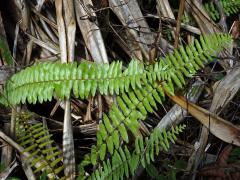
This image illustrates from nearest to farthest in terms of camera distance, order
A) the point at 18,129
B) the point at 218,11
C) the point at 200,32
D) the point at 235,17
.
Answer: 1. the point at 18,129
2. the point at 200,32
3. the point at 218,11
4. the point at 235,17

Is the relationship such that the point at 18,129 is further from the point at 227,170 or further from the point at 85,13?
the point at 227,170

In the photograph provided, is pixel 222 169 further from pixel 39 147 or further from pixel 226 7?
pixel 226 7

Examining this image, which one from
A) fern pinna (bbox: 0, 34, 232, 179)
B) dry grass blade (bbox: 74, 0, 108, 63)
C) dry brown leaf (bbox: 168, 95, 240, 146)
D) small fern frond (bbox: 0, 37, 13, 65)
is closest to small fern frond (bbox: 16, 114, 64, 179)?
fern pinna (bbox: 0, 34, 232, 179)

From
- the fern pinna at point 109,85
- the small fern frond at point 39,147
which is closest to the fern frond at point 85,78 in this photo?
the fern pinna at point 109,85

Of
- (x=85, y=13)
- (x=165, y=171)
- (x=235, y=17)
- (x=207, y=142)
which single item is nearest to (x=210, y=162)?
(x=207, y=142)

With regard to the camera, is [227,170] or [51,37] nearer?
[227,170]

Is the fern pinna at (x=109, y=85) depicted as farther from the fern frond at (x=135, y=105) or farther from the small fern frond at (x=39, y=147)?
the small fern frond at (x=39, y=147)
